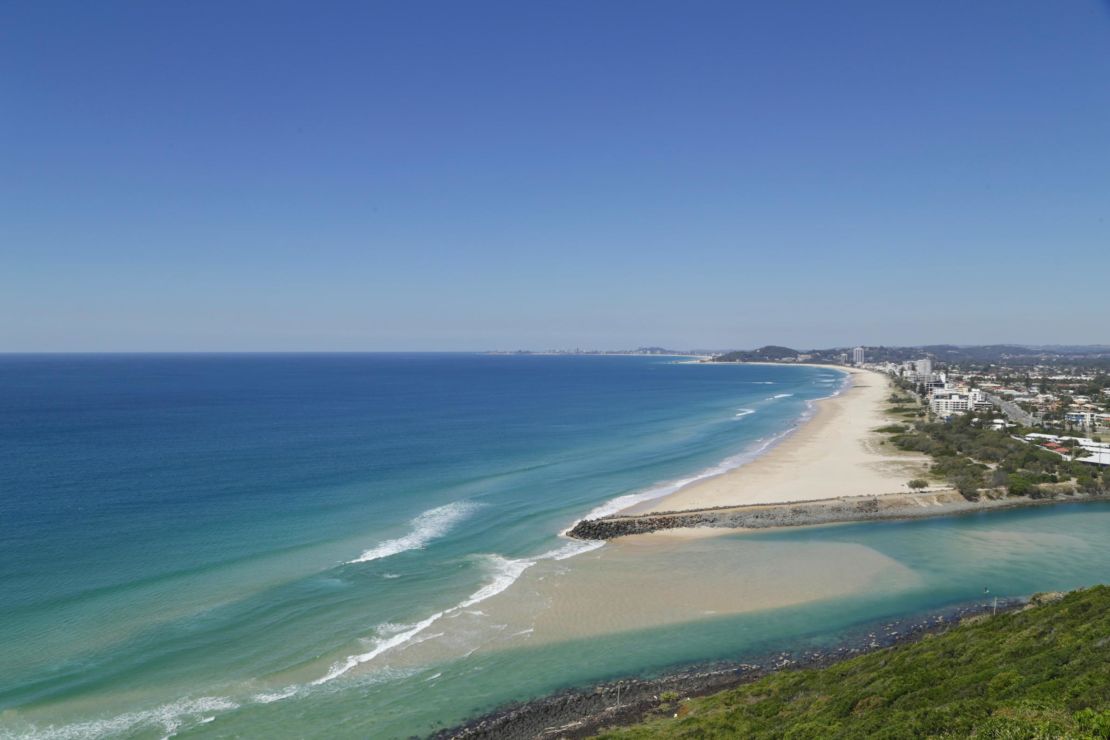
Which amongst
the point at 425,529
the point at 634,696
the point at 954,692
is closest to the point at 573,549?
the point at 425,529

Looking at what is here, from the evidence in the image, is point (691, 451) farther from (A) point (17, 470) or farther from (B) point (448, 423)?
(A) point (17, 470)

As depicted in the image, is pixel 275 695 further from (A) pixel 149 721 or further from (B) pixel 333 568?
(B) pixel 333 568

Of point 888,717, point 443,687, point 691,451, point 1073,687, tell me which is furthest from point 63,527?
point 691,451

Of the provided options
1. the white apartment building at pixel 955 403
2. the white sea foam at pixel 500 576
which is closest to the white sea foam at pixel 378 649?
the white sea foam at pixel 500 576

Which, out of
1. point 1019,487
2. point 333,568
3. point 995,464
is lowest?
point 333,568

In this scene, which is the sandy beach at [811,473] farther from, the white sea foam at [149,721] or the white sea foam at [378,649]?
the white sea foam at [149,721]

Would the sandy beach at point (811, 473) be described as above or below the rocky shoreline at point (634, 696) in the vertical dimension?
above
